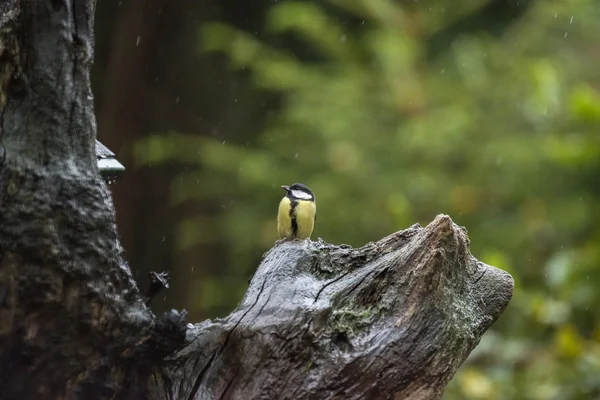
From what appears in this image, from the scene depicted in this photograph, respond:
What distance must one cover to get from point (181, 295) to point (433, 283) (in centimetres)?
438

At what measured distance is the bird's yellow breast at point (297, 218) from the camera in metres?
2.59

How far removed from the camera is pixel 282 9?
4453 millimetres

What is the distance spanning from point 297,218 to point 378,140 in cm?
223

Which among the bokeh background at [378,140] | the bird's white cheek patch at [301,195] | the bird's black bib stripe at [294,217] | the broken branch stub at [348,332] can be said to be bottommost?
the broken branch stub at [348,332]

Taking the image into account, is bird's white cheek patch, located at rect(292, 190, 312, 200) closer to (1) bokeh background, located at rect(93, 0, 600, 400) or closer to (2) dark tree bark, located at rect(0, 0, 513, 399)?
(1) bokeh background, located at rect(93, 0, 600, 400)

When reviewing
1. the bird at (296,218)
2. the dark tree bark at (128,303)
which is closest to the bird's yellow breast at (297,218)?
the bird at (296,218)

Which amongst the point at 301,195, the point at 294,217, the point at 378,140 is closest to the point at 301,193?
the point at 301,195

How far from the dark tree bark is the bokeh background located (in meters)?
2.15

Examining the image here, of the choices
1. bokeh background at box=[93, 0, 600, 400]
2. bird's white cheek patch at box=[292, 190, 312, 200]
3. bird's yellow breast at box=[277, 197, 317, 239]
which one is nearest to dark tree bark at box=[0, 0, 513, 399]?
bird's yellow breast at box=[277, 197, 317, 239]

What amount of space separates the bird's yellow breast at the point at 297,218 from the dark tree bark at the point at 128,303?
1.04 meters

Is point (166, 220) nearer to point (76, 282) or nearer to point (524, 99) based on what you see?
point (524, 99)

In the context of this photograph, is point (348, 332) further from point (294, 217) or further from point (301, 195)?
point (301, 195)

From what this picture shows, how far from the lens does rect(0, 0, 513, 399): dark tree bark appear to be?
1.27 meters

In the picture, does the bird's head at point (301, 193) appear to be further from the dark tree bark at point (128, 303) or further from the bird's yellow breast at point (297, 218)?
the dark tree bark at point (128, 303)
